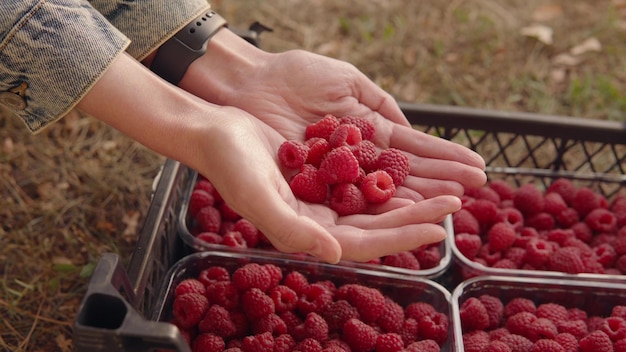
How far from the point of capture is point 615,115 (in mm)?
2557

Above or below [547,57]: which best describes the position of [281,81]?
above

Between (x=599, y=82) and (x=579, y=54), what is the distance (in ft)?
0.76

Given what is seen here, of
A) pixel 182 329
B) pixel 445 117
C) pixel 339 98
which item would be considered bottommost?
pixel 182 329

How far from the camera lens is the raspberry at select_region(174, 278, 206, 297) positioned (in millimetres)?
1496

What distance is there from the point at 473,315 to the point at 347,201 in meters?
0.45

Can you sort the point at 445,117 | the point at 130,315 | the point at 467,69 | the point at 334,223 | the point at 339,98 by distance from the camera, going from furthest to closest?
1. the point at 467,69
2. the point at 445,117
3. the point at 339,98
4. the point at 334,223
5. the point at 130,315

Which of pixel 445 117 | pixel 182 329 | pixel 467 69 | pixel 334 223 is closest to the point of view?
pixel 334 223

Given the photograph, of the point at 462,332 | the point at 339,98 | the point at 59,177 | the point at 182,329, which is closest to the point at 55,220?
the point at 59,177

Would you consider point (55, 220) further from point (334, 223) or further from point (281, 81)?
point (334, 223)

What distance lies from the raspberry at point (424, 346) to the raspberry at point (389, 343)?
0.9 inches

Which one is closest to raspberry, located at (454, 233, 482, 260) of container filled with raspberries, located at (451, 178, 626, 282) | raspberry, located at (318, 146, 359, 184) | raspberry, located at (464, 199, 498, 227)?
container filled with raspberries, located at (451, 178, 626, 282)

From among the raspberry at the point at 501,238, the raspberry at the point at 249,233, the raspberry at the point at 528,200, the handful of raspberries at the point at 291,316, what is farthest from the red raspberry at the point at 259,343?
the raspberry at the point at 528,200

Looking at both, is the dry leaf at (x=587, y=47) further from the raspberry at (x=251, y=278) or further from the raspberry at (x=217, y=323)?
the raspberry at (x=217, y=323)

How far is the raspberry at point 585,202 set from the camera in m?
1.91
